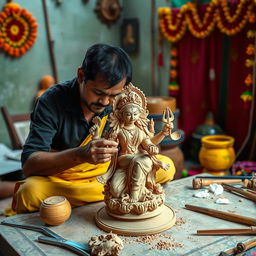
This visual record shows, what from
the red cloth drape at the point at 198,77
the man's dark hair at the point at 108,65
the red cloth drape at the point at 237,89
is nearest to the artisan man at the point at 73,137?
the man's dark hair at the point at 108,65

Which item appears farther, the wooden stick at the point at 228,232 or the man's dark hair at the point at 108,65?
the man's dark hair at the point at 108,65

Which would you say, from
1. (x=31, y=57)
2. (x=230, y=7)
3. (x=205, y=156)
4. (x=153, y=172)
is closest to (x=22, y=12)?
(x=31, y=57)

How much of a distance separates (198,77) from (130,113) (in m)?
2.63

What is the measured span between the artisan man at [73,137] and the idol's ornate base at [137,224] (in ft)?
0.97

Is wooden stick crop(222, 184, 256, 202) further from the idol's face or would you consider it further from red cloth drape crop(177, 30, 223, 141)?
red cloth drape crop(177, 30, 223, 141)

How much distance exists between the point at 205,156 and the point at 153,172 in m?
1.91

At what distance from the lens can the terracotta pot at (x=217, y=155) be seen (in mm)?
3361

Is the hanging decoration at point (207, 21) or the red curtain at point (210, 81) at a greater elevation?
the hanging decoration at point (207, 21)

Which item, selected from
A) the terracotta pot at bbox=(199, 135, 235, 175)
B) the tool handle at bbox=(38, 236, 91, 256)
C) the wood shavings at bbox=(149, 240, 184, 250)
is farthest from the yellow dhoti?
the terracotta pot at bbox=(199, 135, 235, 175)

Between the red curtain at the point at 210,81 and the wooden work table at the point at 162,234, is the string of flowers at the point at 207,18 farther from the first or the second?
the wooden work table at the point at 162,234

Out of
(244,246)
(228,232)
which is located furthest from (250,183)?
(244,246)

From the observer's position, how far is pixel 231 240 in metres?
1.48

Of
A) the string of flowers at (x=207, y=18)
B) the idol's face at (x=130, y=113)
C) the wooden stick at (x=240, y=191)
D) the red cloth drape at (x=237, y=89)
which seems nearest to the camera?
the idol's face at (x=130, y=113)

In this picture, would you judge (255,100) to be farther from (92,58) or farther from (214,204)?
(92,58)
